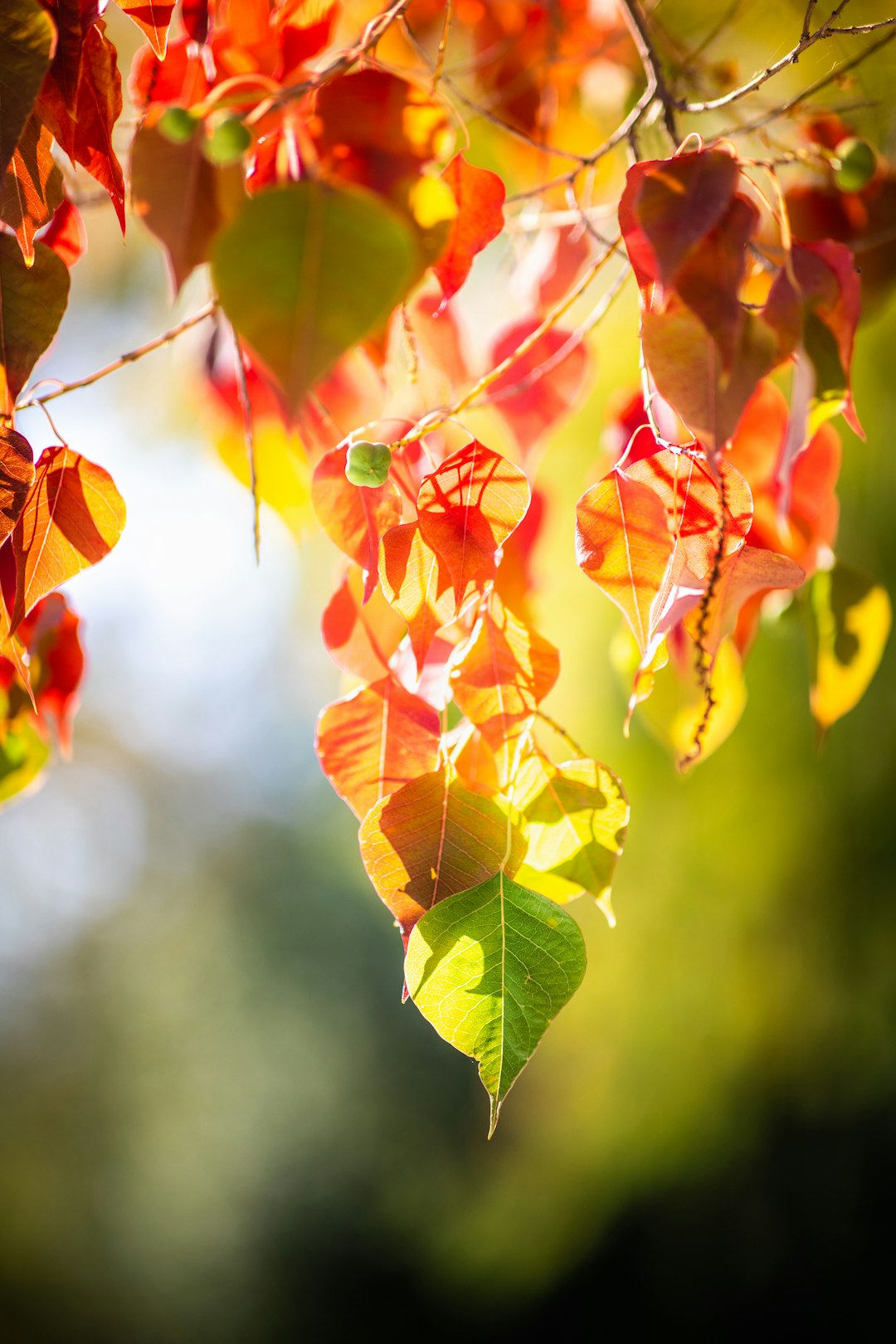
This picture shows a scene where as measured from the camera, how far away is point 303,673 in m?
4.38

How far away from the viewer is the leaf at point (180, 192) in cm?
29

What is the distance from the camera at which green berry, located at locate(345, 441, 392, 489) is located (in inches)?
14.5

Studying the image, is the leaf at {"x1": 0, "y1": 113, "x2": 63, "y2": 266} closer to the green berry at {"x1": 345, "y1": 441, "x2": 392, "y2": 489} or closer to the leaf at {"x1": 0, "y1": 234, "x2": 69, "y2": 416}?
the leaf at {"x1": 0, "y1": 234, "x2": 69, "y2": 416}

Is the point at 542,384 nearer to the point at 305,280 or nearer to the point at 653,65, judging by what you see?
the point at 653,65

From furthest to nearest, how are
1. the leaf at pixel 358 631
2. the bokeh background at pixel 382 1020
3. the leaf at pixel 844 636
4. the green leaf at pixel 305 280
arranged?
the bokeh background at pixel 382 1020, the leaf at pixel 844 636, the leaf at pixel 358 631, the green leaf at pixel 305 280

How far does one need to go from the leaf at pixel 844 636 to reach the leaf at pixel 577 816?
0.77 ft

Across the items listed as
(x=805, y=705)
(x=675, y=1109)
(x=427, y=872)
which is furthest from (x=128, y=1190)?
(x=427, y=872)

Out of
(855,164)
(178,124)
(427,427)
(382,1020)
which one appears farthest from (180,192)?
(382,1020)

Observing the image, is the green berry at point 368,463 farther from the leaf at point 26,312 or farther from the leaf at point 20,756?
the leaf at point 20,756

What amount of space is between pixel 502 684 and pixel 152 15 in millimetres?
310

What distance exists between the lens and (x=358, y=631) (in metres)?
0.45

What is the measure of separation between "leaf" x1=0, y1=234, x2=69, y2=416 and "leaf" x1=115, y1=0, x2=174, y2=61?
10 centimetres

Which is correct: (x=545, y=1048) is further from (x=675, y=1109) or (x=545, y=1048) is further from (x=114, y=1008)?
(x=114, y=1008)

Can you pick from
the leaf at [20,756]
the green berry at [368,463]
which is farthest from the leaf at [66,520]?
the leaf at [20,756]
